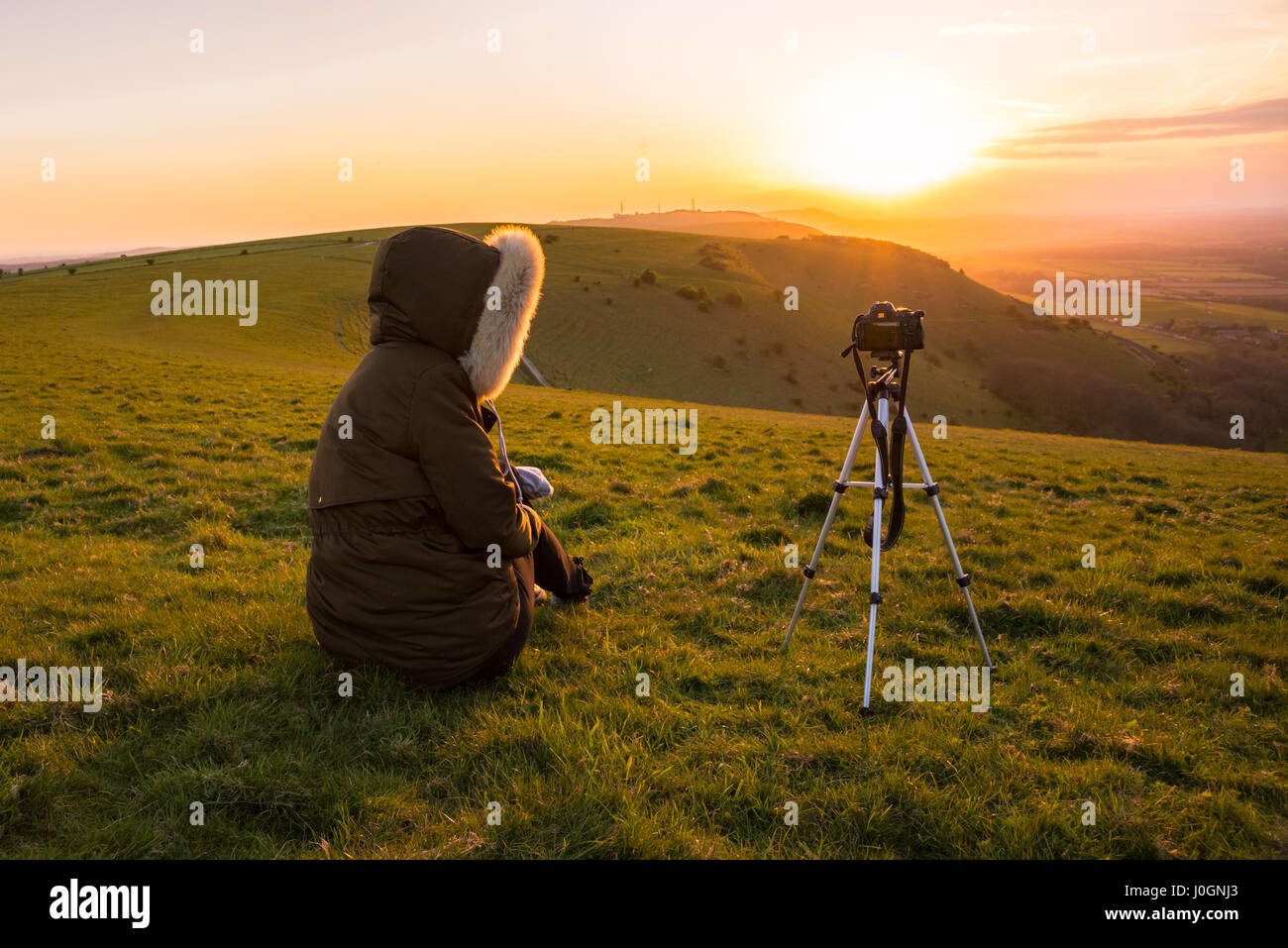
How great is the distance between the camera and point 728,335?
81688mm

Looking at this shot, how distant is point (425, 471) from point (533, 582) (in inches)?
60.8

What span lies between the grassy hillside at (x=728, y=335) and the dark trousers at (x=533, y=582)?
36330mm

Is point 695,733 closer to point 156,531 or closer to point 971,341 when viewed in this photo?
point 156,531

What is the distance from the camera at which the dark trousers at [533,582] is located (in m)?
4.82
